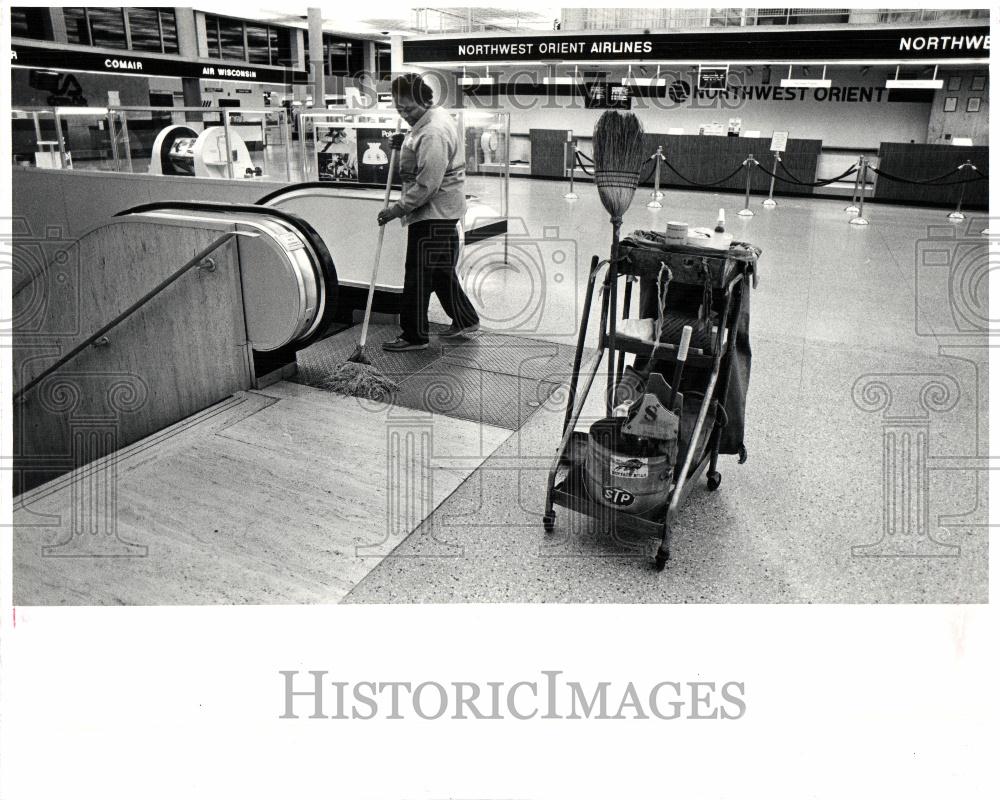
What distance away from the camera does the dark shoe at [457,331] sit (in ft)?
15.8

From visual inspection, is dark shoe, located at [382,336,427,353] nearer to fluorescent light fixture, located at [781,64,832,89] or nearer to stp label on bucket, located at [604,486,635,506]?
stp label on bucket, located at [604,486,635,506]

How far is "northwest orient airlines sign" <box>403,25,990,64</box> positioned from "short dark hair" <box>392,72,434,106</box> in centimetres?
997

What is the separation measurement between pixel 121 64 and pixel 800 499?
17.8 m

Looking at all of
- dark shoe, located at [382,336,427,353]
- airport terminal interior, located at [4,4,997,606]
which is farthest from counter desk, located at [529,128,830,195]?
dark shoe, located at [382,336,427,353]

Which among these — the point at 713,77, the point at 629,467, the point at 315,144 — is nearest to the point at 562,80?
the point at 713,77

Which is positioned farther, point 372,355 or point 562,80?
point 562,80

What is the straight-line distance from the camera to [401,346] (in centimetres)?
447

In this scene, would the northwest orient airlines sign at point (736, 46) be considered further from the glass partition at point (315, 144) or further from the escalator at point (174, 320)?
the escalator at point (174, 320)

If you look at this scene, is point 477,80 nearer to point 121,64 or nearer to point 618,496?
point 121,64

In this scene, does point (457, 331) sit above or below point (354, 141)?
below

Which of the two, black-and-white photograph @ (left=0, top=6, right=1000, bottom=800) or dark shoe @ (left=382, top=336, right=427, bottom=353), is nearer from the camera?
black-and-white photograph @ (left=0, top=6, right=1000, bottom=800)

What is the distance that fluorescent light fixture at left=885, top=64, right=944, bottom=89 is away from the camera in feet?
44.8

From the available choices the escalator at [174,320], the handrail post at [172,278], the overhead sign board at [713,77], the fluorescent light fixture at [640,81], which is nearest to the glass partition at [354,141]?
the escalator at [174,320]
